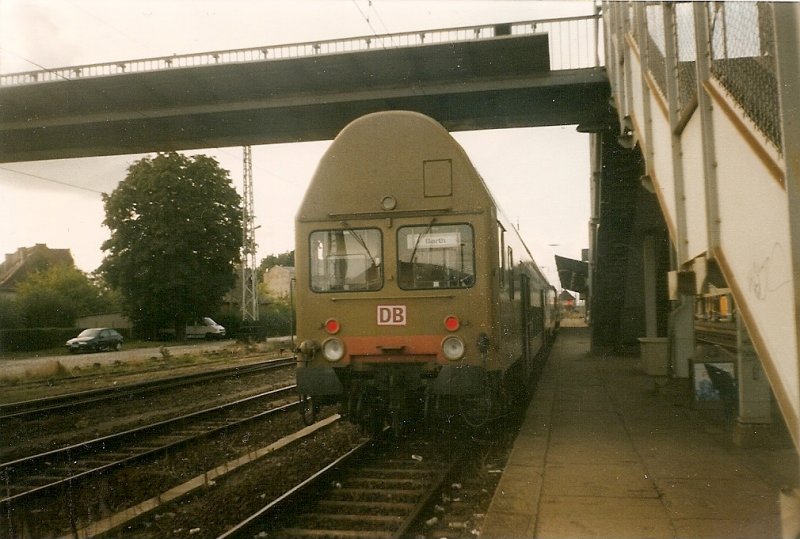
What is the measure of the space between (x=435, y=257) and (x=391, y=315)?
0.82 m

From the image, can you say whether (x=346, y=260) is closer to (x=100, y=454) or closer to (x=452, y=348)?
(x=452, y=348)

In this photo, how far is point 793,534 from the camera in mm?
3539

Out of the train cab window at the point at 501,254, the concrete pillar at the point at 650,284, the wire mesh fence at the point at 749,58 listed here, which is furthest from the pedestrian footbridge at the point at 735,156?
the concrete pillar at the point at 650,284

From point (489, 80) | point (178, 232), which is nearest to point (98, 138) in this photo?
point (489, 80)

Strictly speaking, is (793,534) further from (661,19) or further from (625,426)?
(625,426)

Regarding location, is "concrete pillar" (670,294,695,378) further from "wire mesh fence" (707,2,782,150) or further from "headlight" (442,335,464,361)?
"wire mesh fence" (707,2,782,150)

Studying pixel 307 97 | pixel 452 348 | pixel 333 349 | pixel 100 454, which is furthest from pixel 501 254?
pixel 307 97

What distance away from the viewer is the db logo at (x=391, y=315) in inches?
310

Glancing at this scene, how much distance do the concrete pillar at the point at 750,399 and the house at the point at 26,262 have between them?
42484 mm

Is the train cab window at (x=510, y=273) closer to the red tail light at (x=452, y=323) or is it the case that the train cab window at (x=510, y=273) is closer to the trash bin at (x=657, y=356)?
the red tail light at (x=452, y=323)

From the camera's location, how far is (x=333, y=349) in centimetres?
798

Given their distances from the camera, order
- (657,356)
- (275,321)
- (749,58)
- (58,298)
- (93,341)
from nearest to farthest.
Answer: (749,58)
(657,356)
(93,341)
(58,298)
(275,321)

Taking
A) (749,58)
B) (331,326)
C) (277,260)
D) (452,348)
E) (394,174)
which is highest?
(277,260)

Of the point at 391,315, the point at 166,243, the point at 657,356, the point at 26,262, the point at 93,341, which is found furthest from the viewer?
the point at 26,262
